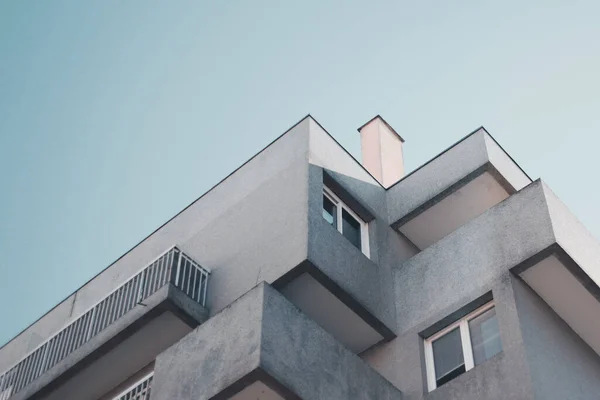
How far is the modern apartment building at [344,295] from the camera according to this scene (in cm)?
1412

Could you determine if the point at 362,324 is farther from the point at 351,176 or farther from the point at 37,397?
the point at 37,397

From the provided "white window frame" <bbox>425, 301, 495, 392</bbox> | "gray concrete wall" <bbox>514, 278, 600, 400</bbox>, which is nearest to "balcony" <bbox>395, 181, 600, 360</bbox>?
"gray concrete wall" <bbox>514, 278, 600, 400</bbox>

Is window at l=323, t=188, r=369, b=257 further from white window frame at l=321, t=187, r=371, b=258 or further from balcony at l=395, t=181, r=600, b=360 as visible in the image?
balcony at l=395, t=181, r=600, b=360

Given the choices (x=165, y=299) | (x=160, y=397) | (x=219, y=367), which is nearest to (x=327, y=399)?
(x=219, y=367)

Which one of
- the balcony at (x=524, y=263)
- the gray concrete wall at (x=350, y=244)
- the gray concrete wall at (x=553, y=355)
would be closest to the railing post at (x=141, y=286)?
the gray concrete wall at (x=350, y=244)

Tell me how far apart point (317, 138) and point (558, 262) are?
17.9 ft

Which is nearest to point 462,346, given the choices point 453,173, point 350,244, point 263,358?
point 350,244

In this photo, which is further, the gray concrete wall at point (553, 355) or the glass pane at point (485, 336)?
the glass pane at point (485, 336)

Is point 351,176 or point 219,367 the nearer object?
point 219,367

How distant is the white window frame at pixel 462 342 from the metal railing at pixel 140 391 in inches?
178

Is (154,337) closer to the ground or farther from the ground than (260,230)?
closer to the ground

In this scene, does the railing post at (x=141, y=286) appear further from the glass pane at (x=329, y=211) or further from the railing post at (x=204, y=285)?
the glass pane at (x=329, y=211)

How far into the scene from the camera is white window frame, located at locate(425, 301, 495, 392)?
15.5m

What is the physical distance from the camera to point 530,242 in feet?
50.8
